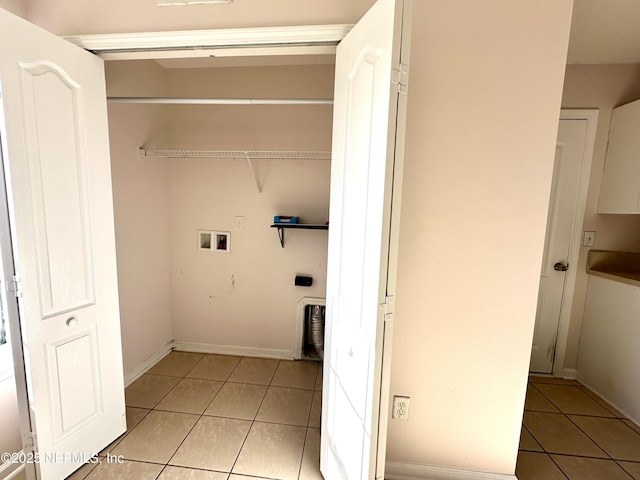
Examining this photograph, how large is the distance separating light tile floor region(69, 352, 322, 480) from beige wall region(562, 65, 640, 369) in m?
2.24

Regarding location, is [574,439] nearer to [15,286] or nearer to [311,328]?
[311,328]

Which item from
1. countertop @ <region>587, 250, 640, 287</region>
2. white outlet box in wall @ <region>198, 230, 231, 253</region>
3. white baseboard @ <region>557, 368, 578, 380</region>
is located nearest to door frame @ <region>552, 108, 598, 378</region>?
white baseboard @ <region>557, 368, 578, 380</region>

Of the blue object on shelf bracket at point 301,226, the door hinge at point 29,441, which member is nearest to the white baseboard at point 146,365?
the door hinge at point 29,441

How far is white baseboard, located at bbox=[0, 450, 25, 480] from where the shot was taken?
1.26 meters

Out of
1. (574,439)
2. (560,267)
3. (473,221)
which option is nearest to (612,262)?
(560,267)

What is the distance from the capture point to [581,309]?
223cm

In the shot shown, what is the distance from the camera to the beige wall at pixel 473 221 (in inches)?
44.8

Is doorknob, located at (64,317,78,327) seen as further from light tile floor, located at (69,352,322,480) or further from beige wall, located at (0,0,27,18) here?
beige wall, located at (0,0,27,18)

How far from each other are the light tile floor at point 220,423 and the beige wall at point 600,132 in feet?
7.34

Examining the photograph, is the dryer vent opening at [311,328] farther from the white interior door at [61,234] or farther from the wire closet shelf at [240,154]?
the white interior door at [61,234]

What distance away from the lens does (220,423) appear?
68.1 inches

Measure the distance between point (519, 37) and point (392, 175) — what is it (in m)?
0.88

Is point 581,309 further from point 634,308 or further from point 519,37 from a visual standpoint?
point 519,37

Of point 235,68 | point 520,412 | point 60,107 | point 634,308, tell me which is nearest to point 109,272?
point 60,107
